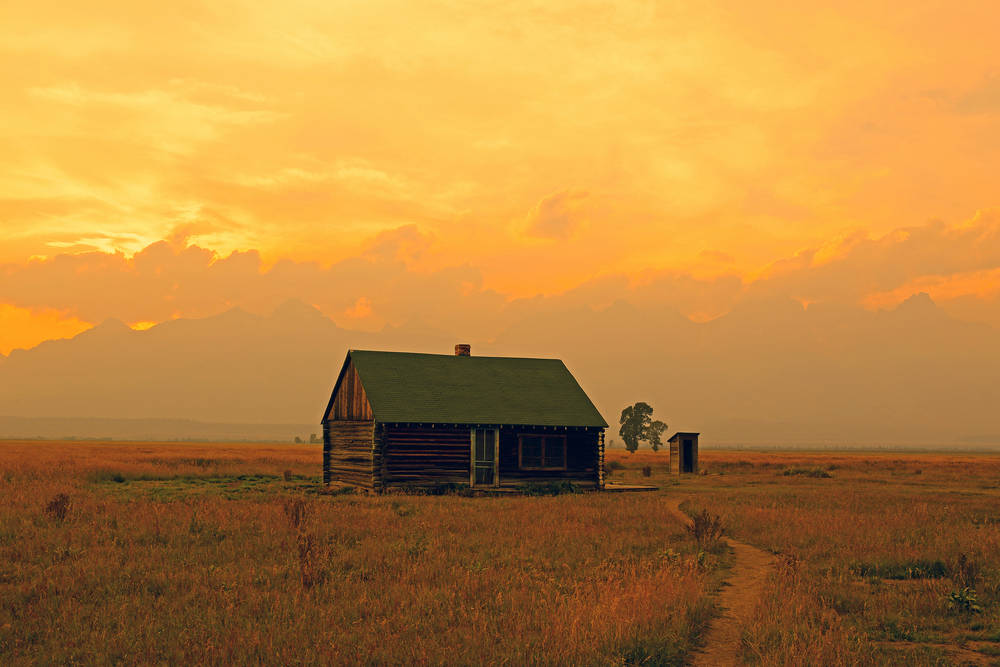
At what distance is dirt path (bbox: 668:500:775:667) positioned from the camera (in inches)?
397

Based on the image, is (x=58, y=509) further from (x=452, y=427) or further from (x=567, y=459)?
(x=567, y=459)

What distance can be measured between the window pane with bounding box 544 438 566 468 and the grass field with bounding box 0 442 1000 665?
11.8m

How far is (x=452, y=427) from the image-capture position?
35.7m

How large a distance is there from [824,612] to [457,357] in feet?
100

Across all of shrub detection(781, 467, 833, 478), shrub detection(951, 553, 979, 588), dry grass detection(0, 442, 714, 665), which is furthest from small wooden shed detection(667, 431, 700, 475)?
shrub detection(951, 553, 979, 588)

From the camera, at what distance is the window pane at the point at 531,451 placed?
37.0 metres

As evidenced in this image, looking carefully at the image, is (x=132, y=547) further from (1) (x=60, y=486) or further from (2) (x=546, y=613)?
(1) (x=60, y=486)

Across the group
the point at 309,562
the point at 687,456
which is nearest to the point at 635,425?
the point at 687,456

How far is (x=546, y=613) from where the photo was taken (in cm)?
1123

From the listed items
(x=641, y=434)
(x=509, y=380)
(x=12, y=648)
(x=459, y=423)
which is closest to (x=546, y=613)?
(x=12, y=648)

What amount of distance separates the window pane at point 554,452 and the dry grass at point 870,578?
8.94 m

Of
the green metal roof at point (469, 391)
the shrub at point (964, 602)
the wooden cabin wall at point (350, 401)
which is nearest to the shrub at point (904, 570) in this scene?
the shrub at point (964, 602)

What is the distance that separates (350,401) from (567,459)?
10.6m

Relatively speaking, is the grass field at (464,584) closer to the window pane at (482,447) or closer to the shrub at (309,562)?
the shrub at (309,562)
